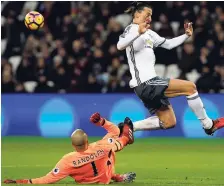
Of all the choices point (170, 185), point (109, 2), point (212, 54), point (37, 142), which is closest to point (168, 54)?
point (212, 54)

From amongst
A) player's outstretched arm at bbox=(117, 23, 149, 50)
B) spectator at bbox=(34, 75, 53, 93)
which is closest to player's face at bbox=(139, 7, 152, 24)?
player's outstretched arm at bbox=(117, 23, 149, 50)

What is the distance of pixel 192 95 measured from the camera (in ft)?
39.6

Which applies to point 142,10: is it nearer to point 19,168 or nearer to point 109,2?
point 19,168

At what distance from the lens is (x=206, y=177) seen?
11.8 m

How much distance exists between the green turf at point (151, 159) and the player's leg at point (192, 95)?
0.69m

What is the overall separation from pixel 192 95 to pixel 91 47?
880cm

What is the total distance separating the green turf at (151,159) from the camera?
38.6 ft

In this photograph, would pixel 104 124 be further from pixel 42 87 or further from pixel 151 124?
pixel 42 87

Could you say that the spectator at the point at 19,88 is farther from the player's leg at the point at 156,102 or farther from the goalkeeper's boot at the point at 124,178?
the goalkeeper's boot at the point at 124,178

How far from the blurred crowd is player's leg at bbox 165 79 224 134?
7.17 m

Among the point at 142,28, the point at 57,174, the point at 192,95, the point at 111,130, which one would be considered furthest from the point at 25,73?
the point at 57,174

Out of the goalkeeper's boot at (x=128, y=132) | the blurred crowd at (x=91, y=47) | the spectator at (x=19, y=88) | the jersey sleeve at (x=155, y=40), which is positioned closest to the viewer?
the goalkeeper's boot at (x=128, y=132)

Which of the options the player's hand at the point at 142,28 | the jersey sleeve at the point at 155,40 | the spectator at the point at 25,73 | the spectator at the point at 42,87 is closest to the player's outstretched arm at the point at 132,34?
the player's hand at the point at 142,28

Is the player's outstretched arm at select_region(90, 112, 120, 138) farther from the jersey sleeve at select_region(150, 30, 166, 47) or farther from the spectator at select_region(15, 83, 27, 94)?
the spectator at select_region(15, 83, 27, 94)
